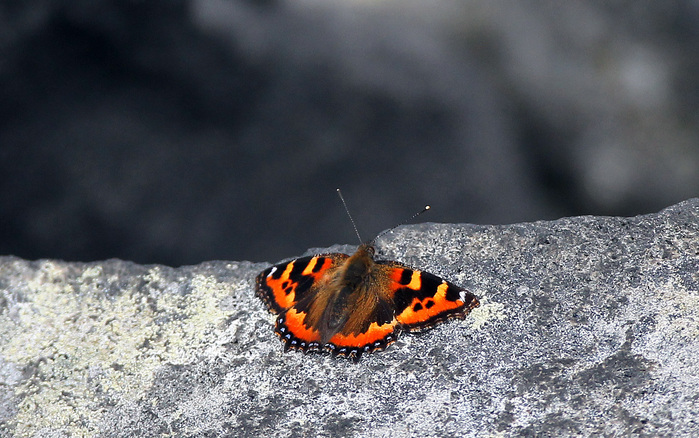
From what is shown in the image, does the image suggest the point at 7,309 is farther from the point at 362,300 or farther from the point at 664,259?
the point at 664,259

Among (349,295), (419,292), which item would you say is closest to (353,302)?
(349,295)

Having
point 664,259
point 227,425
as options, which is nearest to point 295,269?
point 227,425

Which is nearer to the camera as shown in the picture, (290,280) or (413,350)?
(413,350)

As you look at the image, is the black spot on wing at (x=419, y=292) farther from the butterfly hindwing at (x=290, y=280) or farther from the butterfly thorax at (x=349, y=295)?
the butterfly hindwing at (x=290, y=280)

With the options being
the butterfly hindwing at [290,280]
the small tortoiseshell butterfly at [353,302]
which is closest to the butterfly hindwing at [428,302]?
the small tortoiseshell butterfly at [353,302]

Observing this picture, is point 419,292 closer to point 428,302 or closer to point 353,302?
point 428,302

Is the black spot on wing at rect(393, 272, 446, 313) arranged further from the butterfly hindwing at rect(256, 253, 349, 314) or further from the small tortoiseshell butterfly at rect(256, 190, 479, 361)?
the butterfly hindwing at rect(256, 253, 349, 314)
